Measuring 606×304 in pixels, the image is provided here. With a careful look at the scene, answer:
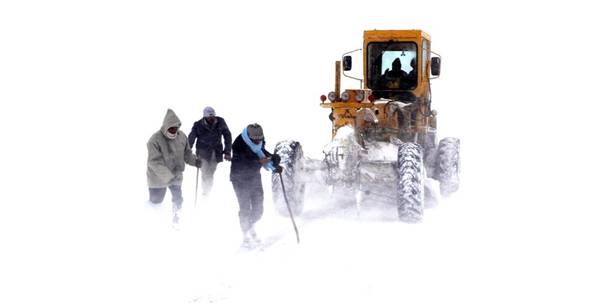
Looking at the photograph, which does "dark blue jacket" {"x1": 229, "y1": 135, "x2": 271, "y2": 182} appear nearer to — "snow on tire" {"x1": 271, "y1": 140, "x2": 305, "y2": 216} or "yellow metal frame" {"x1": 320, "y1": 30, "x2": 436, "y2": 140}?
"snow on tire" {"x1": 271, "y1": 140, "x2": 305, "y2": 216}

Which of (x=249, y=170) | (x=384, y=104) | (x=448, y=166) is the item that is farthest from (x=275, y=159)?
(x=448, y=166)

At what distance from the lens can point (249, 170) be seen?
27.9ft

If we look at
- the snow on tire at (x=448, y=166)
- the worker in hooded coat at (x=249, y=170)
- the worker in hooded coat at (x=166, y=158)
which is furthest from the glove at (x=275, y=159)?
the snow on tire at (x=448, y=166)

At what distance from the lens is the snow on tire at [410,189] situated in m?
9.04

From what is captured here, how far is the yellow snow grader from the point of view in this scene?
30.9 feet

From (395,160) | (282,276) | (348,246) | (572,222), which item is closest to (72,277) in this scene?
(282,276)

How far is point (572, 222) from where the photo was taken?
9617 millimetres

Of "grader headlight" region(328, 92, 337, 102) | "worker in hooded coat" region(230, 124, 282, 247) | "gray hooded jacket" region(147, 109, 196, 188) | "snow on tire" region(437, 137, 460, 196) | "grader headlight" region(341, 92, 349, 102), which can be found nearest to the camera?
"worker in hooded coat" region(230, 124, 282, 247)

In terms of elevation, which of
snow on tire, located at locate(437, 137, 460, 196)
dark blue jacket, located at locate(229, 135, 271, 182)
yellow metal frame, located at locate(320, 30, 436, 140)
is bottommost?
snow on tire, located at locate(437, 137, 460, 196)

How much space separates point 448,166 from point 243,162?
437cm

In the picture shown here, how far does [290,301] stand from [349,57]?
21.3ft

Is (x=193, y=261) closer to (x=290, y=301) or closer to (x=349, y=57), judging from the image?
(x=290, y=301)

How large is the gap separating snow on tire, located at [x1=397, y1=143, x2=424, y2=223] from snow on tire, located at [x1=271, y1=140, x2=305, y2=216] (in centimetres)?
158

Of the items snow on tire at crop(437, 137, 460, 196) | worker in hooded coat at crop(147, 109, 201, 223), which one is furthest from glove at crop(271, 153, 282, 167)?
snow on tire at crop(437, 137, 460, 196)
